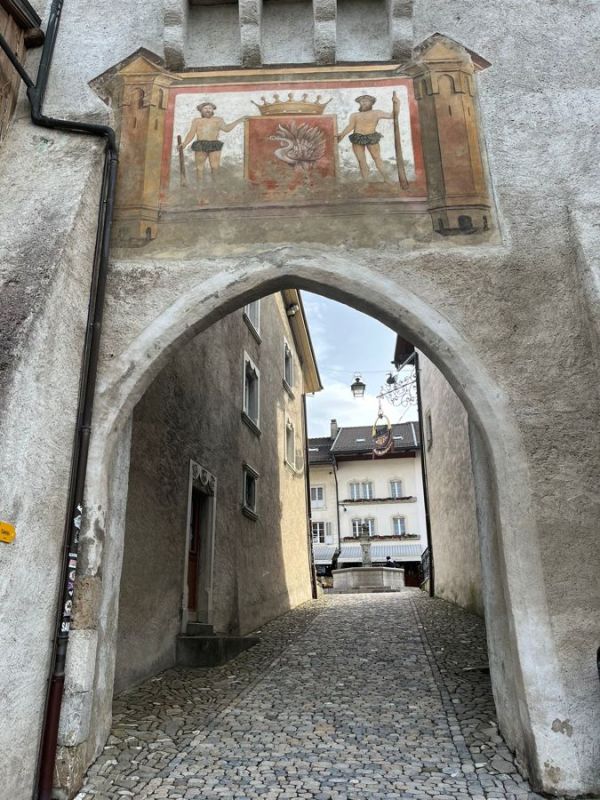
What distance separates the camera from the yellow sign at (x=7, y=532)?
334 centimetres

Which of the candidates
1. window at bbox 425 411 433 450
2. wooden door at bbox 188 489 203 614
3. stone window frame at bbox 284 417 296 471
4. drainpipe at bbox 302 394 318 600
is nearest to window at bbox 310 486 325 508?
drainpipe at bbox 302 394 318 600

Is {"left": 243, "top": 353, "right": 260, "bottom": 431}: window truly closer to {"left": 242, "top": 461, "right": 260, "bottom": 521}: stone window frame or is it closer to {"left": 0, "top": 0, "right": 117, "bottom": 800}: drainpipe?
{"left": 242, "top": 461, "right": 260, "bottom": 521}: stone window frame

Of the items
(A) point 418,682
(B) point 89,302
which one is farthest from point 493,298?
(A) point 418,682

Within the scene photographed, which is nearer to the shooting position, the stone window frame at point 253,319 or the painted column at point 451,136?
the painted column at point 451,136

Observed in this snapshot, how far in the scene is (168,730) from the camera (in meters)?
4.50

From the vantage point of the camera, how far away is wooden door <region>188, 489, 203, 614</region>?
8.26 m

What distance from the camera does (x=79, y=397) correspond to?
412 cm

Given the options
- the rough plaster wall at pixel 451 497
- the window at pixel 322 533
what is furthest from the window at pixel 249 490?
the window at pixel 322 533

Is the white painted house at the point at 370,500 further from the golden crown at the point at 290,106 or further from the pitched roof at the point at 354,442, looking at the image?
the golden crown at the point at 290,106

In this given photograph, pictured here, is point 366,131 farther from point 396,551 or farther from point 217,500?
point 396,551

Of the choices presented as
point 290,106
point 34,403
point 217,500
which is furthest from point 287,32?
point 217,500

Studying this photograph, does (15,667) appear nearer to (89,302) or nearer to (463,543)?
(89,302)

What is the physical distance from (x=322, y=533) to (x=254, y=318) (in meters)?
24.4

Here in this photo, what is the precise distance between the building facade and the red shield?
0.07 feet
